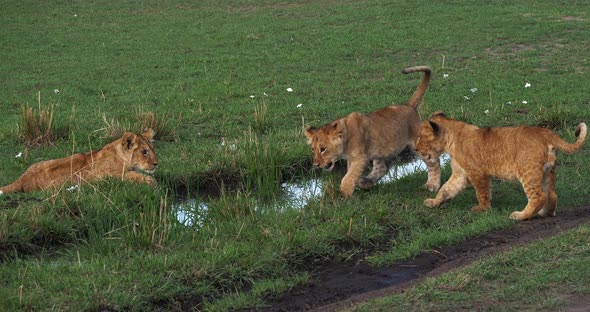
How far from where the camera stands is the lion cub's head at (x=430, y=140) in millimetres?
9180

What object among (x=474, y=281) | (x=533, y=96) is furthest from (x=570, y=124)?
(x=474, y=281)

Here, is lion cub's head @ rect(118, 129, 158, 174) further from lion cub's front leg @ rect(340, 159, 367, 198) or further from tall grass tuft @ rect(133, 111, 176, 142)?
lion cub's front leg @ rect(340, 159, 367, 198)

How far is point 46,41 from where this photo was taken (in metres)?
19.1

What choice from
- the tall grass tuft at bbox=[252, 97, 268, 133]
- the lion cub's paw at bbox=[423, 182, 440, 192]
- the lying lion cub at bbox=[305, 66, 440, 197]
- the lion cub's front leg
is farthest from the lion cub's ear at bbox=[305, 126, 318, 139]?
the tall grass tuft at bbox=[252, 97, 268, 133]

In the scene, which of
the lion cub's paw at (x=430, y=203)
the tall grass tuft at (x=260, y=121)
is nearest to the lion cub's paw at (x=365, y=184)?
the lion cub's paw at (x=430, y=203)

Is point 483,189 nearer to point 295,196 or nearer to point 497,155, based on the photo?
point 497,155

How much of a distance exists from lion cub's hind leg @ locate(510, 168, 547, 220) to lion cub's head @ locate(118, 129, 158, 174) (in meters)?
3.63

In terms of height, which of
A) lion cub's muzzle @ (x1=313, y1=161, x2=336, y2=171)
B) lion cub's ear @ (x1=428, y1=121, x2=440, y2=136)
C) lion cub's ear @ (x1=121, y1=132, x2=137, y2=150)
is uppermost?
A: lion cub's ear @ (x1=428, y1=121, x2=440, y2=136)

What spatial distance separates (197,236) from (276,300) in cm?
124

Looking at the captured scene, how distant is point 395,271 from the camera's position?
7527 mm

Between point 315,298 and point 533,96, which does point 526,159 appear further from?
point 533,96

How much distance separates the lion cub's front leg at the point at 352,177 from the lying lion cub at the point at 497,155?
581mm

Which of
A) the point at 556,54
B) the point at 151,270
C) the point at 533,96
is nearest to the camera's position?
the point at 151,270

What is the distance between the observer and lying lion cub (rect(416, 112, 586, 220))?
26.9 feet
